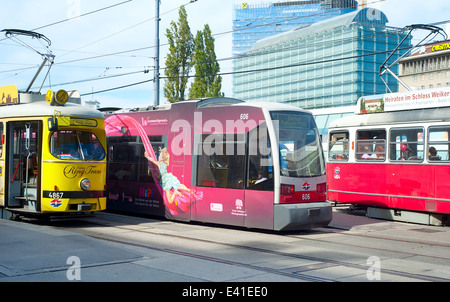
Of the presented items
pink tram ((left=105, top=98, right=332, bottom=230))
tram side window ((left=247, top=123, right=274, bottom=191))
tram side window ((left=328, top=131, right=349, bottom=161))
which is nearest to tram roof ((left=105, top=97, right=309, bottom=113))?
pink tram ((left=105, top=98, right=332, bottom=230))

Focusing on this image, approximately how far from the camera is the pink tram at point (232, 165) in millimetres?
11633

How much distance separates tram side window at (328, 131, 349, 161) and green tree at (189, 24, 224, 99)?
20.8 meters

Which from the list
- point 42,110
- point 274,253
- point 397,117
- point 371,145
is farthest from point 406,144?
point 42,110

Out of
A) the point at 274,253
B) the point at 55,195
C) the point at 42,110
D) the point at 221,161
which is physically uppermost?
the point at 42,110

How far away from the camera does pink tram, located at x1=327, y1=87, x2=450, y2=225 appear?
1367 cm

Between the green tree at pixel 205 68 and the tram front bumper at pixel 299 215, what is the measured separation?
85.1 ft

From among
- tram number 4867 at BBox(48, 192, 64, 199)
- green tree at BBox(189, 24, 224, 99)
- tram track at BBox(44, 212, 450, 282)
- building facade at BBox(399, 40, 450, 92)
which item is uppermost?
building facade at BBox(399, 40, 450, 92)

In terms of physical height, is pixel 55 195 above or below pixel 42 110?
below

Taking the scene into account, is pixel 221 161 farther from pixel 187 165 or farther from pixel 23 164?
pixel 23 164

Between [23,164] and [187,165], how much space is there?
13.5 ft

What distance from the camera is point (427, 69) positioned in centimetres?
10619

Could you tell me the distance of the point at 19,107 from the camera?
43.3 ft

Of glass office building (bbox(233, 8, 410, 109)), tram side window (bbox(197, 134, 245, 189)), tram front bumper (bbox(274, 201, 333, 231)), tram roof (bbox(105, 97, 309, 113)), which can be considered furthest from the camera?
glass office building (bbox(233, 8, 410, 109))

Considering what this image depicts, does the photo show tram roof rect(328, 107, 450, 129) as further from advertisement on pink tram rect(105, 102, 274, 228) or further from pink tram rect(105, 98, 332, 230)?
advertisement on pink tram rect(105, 102, 274, 228)
